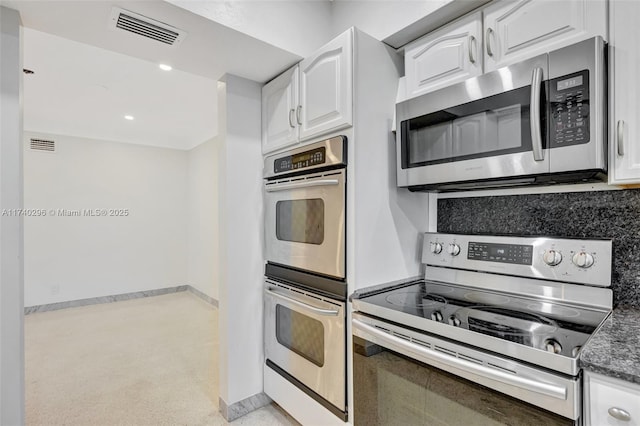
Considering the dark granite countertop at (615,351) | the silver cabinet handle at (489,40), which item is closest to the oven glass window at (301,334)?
the dark granite countertop at (615,351)

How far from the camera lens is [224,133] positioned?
2090mm

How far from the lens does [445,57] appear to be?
1510 millimetres

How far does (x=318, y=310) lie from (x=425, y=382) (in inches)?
26.4

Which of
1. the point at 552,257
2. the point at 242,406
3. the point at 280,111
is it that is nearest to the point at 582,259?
the point at 552,257

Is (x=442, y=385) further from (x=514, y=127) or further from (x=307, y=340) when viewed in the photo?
(x=514, y=127)

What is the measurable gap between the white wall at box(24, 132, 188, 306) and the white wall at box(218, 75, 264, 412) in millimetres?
3603

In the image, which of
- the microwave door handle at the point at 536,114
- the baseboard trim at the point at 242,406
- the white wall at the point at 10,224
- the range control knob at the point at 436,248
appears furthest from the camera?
the baseboard trim at the point at 242,406

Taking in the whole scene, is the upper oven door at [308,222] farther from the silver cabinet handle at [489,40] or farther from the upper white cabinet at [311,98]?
the silver cabinet handle at [489,40]

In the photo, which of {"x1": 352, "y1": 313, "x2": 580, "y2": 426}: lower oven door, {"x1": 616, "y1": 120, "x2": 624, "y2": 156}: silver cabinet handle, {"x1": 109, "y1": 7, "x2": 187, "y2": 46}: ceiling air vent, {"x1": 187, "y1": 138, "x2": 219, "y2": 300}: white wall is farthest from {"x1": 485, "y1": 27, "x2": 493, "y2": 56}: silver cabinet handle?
{"x1": 187, "y1": 138, "x2": 219, "y2": 300}: white wall

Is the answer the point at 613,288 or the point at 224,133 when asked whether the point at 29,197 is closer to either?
the point at 224,133

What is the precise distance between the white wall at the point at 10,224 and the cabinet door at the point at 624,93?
91.2 inches

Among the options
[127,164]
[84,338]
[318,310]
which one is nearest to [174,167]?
[127,164]

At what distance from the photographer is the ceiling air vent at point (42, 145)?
14.1 feet

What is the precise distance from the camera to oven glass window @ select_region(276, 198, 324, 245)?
177cm
